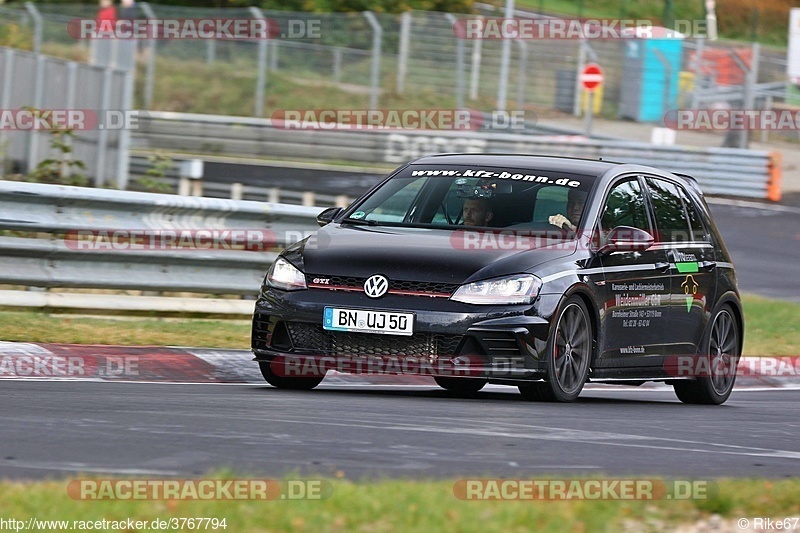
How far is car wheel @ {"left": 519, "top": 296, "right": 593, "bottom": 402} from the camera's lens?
360 inches

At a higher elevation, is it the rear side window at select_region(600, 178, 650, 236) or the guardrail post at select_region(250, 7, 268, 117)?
the guardrail post at select_region(250, 7, 268, 117)

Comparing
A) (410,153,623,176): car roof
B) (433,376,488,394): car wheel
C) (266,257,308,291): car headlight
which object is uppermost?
(410,153,623,176): car roof

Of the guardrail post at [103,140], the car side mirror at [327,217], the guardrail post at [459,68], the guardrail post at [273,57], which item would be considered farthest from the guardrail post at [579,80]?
the car side mirror at [327,217]

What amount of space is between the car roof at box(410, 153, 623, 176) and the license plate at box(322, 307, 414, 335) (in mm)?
1793

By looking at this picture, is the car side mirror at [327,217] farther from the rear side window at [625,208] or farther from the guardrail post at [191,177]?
the guardrail post at [191,177]

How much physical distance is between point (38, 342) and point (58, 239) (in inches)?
66.2

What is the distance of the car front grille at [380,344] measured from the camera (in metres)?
8.88

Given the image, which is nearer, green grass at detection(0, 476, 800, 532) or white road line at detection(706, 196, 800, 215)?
green grass at detection(0, 476, 800, 532)

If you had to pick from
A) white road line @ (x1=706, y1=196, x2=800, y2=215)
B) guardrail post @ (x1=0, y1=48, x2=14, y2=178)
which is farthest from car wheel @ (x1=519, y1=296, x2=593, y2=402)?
white road line @ (x1=706, y1=196, x2=800, y2=215)

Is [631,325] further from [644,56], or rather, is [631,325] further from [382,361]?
[644,56]

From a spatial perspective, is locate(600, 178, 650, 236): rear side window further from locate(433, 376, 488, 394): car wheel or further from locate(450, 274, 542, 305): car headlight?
locate(433, 376, 488, 394): car wheel

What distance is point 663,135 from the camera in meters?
35.2

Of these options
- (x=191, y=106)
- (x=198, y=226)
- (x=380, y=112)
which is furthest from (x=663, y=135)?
(x=198, y=226)

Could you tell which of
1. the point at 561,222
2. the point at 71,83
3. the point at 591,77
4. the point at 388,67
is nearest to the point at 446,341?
the point at 561,222
